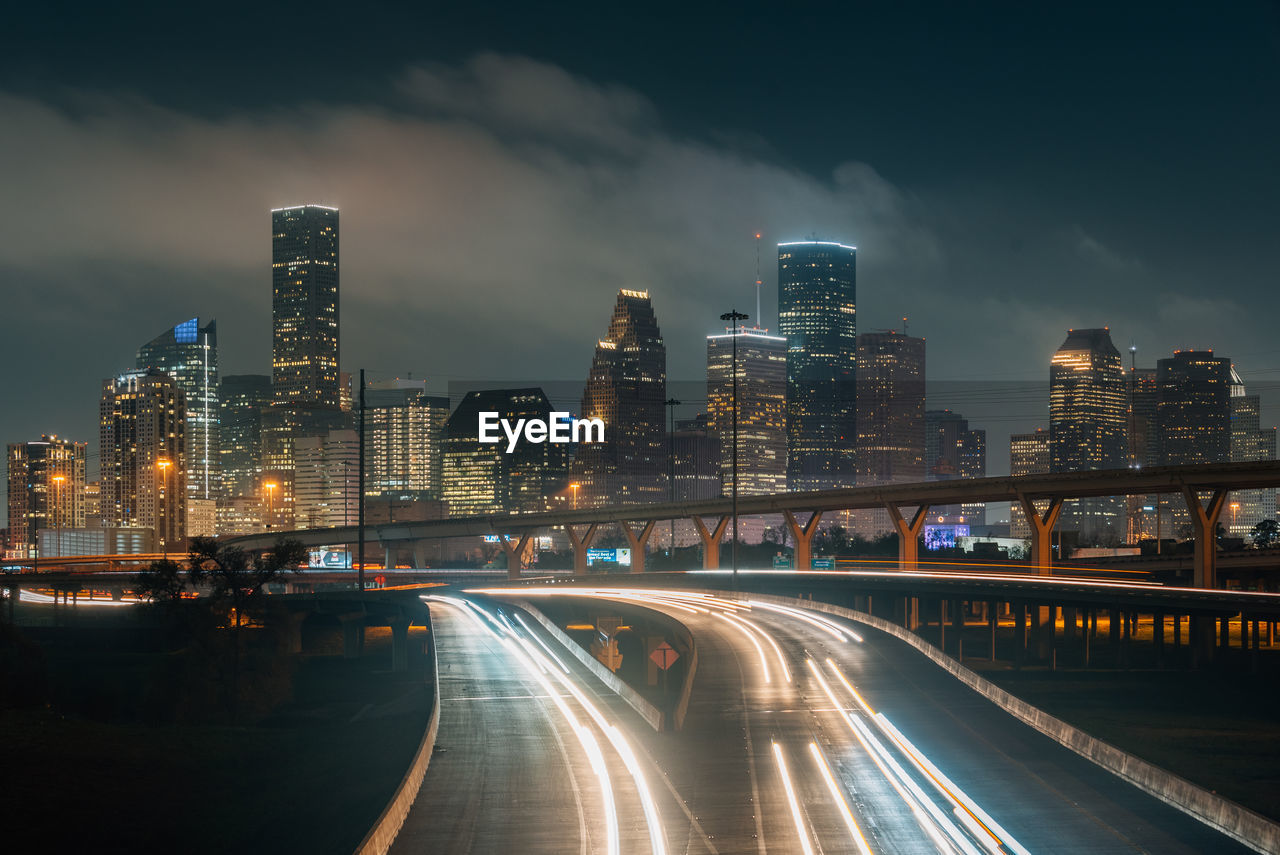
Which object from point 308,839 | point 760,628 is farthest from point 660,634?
point 308,839

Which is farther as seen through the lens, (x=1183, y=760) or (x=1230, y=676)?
(x=1230, y=676)

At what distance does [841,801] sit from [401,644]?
6880 centimetres

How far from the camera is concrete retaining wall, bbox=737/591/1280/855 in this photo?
79.5 ft

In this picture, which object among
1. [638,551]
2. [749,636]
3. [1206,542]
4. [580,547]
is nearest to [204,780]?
[749,636]

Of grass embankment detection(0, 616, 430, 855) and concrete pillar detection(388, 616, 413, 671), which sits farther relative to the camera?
concrete pillar detection(388, 616, 413, 671)

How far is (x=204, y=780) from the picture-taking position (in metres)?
46.0

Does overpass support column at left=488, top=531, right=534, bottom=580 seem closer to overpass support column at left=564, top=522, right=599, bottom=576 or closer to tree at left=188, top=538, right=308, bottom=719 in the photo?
overpass support column at left=564, top=522, right=599, bottom=576

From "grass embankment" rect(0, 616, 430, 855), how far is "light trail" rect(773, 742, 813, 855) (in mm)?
11137

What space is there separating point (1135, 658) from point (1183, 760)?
185 feet

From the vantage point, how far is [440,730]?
37.6 m

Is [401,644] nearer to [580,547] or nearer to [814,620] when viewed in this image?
[814,620]

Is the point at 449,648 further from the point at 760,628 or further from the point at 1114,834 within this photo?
the point at 1114,834

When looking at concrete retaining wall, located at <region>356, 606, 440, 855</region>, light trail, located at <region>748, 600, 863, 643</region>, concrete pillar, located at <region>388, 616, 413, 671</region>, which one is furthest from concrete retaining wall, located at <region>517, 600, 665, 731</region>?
concrete pillar, located at <region>388, 616, 413, 671</region>

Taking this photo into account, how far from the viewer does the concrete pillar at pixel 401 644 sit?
301 feet
